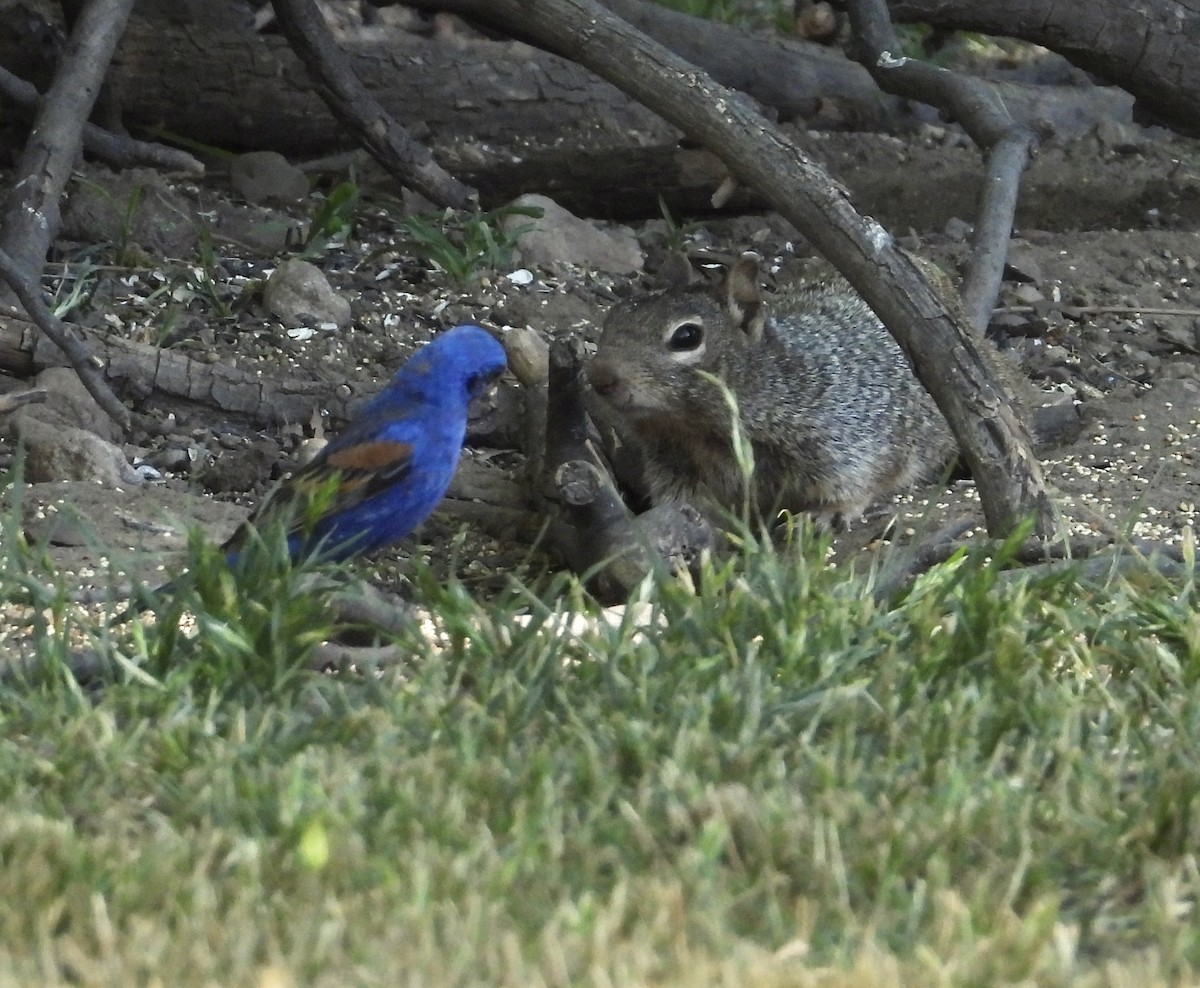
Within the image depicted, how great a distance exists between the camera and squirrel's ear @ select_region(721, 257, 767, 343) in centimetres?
531

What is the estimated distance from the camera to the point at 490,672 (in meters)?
3.12

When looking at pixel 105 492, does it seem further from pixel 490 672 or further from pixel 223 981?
pixel 223 981

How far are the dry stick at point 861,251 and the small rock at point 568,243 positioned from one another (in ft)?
6.00

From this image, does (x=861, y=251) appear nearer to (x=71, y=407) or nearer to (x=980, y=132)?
(x=980, y=132)

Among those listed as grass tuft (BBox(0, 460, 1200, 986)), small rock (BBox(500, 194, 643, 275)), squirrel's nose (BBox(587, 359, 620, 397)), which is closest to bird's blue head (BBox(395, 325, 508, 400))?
grass tuft (BBox(0, 460, 1200, 986))

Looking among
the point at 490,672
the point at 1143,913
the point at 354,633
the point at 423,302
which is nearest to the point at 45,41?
the point at 423,302

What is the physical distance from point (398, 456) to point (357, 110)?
2932 millimetres

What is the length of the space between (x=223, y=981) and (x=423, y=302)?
13.8 feet

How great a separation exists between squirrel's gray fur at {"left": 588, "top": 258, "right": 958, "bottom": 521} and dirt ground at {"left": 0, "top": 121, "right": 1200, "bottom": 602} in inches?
7.1

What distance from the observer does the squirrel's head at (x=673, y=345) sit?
5078 mm

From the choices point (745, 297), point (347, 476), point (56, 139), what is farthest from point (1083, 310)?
point (347, 476)

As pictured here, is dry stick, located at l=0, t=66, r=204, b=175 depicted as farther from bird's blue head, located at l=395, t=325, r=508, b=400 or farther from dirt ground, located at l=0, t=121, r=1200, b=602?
bird's blue head, located at l=395, t=325, r=508, b=400

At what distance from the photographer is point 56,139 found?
218 inches

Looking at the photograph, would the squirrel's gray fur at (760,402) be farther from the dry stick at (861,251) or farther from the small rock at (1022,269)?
the small rock at (1022,269)
